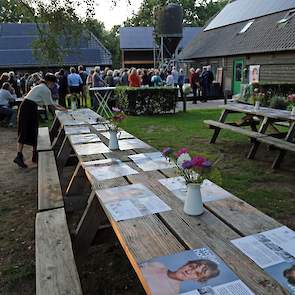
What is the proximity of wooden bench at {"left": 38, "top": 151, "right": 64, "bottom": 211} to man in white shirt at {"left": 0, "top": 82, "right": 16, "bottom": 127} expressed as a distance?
6764 millimetres

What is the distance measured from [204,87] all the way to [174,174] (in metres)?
16.3

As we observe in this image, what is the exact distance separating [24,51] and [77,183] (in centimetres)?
2828

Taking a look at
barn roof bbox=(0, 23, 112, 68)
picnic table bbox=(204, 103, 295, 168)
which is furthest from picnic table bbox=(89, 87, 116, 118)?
barn roof bbox=(0, 23, 112, 68)

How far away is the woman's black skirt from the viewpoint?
246 inches

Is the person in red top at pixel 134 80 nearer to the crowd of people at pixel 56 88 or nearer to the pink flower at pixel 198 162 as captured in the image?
the crowd of people at pixel 56 88

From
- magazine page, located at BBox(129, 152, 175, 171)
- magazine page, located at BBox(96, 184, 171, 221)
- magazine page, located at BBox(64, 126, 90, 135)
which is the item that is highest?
magazine page, located at BBox(96, 184, 171, 221)

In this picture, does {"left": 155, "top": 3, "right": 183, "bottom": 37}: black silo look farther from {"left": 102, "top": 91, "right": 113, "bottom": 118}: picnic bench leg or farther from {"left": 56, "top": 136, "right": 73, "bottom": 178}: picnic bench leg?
{"left": 56, "top": 136, "right": 73, "bottom": 178}: picnic bench leg

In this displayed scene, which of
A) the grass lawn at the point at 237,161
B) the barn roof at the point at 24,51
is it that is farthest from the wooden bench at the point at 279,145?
the barn roof at the point at 24,51

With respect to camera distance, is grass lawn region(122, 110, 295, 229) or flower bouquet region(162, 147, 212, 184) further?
grass lawn region(122, 110, 295, 229)

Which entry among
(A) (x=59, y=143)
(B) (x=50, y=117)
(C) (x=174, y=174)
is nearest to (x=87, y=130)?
(A) (x=59, y=143)

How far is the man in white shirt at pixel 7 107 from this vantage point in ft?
36.2

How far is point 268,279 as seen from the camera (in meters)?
→ 1.52

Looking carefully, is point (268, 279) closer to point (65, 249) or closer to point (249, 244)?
point (249, 244)

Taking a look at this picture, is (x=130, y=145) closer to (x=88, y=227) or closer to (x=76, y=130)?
(x=88, y=227)
